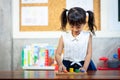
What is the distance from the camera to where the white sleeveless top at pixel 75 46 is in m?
1.70

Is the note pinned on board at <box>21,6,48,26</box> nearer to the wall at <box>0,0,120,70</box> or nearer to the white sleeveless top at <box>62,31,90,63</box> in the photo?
the wall at <box>0,0,120,70</box>

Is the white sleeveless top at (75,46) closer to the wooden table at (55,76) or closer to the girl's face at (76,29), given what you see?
the girl's face at (76,29)

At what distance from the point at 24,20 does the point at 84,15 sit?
129cm

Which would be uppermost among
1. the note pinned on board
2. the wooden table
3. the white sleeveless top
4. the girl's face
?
the note pinned on board

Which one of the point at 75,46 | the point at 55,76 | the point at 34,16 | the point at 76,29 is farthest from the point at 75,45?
the point at 34,16

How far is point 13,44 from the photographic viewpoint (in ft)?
9.12

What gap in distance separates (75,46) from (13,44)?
4.01 ft

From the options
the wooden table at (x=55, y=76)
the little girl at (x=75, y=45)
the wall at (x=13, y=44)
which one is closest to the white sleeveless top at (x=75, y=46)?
the little girl at (x=75, y=45)

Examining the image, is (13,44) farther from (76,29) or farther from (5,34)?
(76,29)

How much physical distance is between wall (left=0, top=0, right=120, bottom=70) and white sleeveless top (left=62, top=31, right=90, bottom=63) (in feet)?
3.21

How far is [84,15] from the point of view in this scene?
1640 mm

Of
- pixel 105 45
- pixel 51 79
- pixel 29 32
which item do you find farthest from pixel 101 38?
pixel 51 79

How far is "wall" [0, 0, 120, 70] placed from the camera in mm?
2676

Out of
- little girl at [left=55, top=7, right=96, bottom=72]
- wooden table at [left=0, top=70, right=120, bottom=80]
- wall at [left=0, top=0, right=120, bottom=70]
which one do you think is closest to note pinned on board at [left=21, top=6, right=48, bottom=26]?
wall at [left=0, top=0, right=120, bottom=70]
